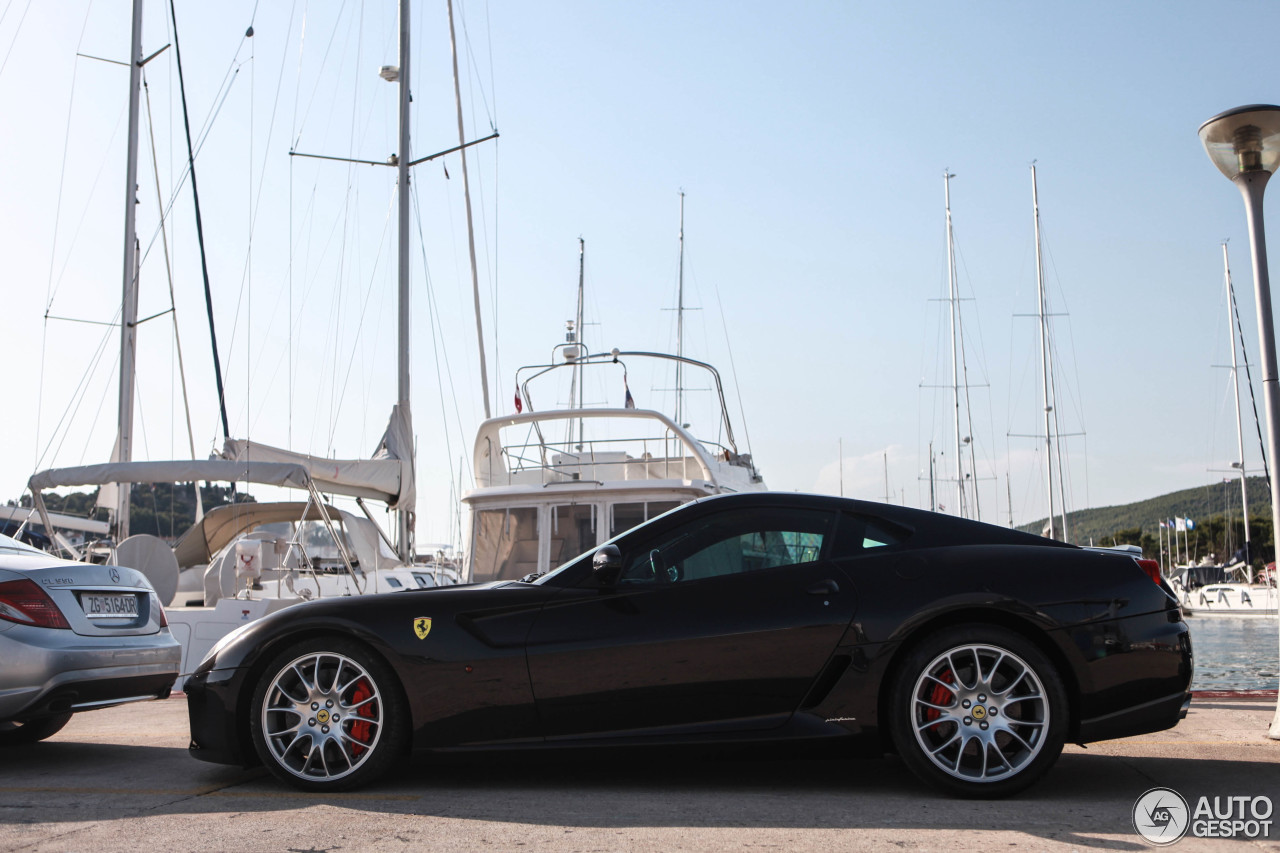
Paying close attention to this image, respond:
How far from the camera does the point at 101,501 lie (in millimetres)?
13875

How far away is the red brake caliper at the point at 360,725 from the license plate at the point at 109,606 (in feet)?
5.97

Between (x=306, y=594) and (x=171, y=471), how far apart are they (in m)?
1.78

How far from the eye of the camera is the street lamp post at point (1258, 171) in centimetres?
579

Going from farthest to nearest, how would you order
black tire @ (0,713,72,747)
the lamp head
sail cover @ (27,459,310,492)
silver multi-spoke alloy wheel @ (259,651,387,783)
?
1. sail cover @ (27,459,310,492)
2. black tire @ (0,713,72,747)
3. the lamp head
4. silver multi-spoke alloy wheel @ (259,651,387,783)

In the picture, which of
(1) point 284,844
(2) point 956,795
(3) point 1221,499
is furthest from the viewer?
(3) point 1221,499

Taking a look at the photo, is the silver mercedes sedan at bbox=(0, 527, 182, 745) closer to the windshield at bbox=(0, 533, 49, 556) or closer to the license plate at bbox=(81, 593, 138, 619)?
the license plate at bbox=(81, 593, 138, 619)

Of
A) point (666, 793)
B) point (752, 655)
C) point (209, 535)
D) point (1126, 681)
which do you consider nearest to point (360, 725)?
point (666, 793)

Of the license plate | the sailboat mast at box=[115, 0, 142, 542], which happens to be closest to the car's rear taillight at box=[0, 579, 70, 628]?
the license plate

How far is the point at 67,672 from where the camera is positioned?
504 centimetres

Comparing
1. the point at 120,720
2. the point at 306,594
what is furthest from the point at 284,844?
the point at 306,594

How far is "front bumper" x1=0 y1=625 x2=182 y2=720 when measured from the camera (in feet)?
16.1

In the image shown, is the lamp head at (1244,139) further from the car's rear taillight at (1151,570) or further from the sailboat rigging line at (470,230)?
the sailboat rigging line at (470,230)

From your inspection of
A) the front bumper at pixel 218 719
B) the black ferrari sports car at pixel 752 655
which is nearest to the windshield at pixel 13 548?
the front bumper at pixel 218 719

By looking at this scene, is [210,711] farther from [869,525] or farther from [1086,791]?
[1086,791]
